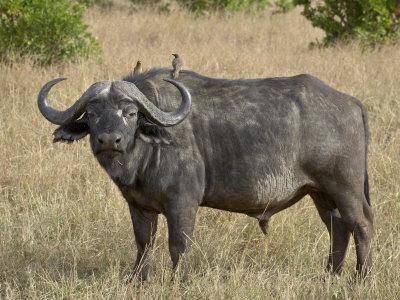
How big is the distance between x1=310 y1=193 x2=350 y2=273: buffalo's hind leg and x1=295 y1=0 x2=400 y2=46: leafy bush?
659 centimetres

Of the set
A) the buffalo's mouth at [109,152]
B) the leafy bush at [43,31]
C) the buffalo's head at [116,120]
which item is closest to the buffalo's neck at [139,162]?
the buffalo's head at [116,120]

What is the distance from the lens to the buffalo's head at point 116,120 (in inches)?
182

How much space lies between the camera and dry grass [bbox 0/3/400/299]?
4957 millimetres

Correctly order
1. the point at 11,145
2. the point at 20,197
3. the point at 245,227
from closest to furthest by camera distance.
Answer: the point at 245,227 < the point at 20,197 < the point at 11,145

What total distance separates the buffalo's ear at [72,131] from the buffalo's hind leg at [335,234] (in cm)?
156

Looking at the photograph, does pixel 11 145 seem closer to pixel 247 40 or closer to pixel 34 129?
pixel 34 129

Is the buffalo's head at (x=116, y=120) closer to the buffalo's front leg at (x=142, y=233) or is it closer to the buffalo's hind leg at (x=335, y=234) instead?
the buffalo's front leg at (x=142, y=233)

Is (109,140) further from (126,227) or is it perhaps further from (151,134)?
(126,227)

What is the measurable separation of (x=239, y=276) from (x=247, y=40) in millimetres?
8442

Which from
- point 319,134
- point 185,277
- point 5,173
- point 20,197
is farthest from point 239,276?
point 5,173

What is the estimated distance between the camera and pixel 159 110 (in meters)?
4.81

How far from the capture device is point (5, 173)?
692 cm

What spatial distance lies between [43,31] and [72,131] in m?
5.58

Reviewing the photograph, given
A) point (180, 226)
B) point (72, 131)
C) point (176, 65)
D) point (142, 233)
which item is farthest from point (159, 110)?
point (142, 233)
